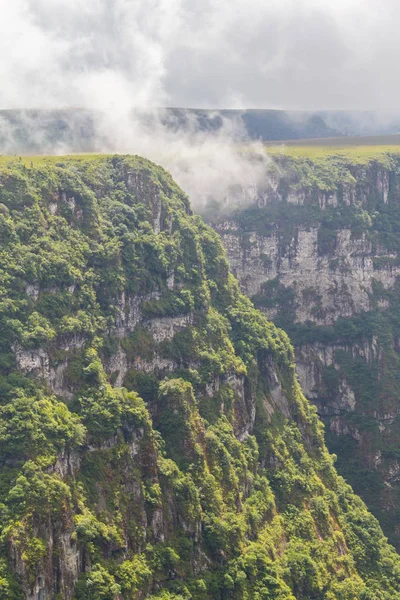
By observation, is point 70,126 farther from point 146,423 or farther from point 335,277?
point 146,423

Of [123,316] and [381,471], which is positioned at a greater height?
[123,316]

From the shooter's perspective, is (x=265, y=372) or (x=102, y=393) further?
(x=265, y=372)

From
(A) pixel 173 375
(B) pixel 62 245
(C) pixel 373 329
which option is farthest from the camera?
(C) pixel 373 329

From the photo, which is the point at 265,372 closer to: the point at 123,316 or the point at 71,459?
the point at 123,316

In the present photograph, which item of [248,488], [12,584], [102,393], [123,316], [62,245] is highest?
[62,245]

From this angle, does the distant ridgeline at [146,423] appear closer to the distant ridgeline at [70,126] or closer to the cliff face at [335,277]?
the distant ridgeline at [70,126]

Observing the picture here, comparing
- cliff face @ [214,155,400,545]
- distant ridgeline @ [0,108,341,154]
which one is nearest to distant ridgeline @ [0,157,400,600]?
distant ridgeline @ [0,108,341,154]

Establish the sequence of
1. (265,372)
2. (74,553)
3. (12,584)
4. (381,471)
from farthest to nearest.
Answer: (381,471)
(265,372)
(74,553)
(12,584)

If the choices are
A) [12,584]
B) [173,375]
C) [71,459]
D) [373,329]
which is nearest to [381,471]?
[373,329]
